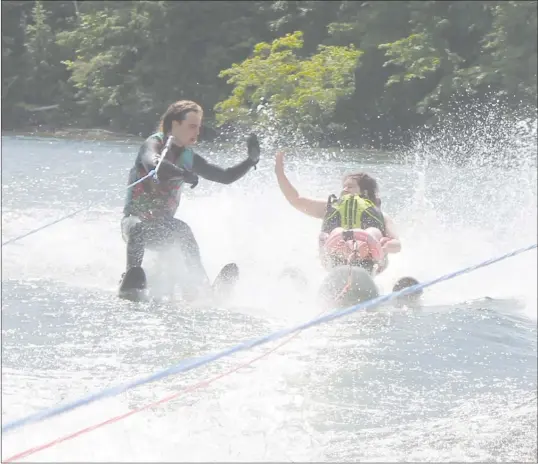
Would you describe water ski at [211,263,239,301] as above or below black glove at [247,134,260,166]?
below

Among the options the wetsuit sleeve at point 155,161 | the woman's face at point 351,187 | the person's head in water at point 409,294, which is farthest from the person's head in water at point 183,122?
the person's head in water at point 409,294

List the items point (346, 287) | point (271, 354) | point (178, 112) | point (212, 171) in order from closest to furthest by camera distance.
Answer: point (271, 354)
point (346, 287)
point (178, 112)
point (212, 171)

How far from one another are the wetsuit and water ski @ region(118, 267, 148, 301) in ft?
0.79

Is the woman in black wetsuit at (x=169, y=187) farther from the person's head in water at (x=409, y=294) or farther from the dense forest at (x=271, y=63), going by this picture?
the dense forest at (x=271, y=63)

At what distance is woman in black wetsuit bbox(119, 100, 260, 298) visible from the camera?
22.1 ft

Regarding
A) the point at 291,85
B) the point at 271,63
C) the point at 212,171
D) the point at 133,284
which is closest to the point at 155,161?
the point at 212,171

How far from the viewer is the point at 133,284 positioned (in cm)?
647

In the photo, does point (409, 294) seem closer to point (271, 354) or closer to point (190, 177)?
point (190, 177)

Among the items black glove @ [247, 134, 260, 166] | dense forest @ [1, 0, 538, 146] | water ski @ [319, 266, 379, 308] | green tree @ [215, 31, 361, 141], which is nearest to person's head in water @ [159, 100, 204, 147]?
black glove @ [247, 134, 260, 166]

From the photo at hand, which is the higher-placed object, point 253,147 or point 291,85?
point 291,85

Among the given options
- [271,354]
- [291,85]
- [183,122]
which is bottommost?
[271,354]

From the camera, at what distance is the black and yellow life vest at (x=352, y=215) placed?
23.5 feet

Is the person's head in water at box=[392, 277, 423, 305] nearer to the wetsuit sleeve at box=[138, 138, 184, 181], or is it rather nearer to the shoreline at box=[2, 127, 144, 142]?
the wetsuit sleeve at box=[138, 138, 184, 181]

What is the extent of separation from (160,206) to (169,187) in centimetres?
13
